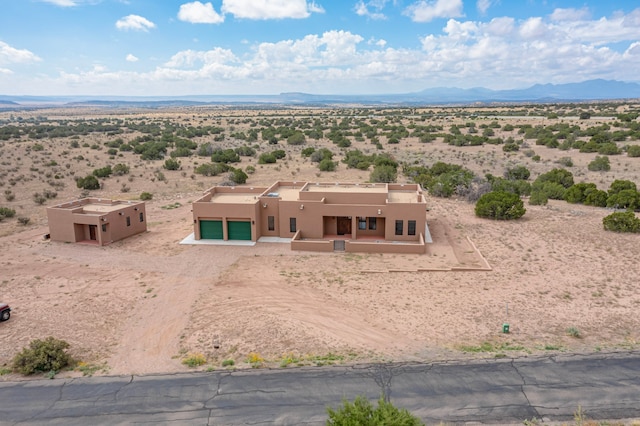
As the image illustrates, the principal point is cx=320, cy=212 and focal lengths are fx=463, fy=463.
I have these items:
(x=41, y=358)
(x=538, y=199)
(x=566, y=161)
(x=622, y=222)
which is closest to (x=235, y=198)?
(x=41, y=358)

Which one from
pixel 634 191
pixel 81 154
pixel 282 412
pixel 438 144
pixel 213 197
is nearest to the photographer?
pixel 282 412

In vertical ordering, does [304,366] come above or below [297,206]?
below

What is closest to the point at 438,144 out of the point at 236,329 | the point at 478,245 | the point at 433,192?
the point at 433,192

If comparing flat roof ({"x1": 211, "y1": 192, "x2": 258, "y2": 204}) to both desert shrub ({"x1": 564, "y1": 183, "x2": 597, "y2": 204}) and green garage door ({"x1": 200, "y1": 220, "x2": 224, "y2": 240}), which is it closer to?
green garage door ({"x1": 200, "y1": 220, "x2": 224, "y2": 240})

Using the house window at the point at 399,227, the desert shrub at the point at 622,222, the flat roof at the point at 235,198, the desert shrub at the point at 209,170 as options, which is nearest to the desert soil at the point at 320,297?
the desert shrub at the point at 622,222

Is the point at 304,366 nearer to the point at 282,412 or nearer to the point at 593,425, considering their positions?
the point at 282,412

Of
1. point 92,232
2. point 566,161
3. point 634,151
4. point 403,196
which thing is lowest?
point 92,232

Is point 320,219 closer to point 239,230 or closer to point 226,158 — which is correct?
point 239,230
